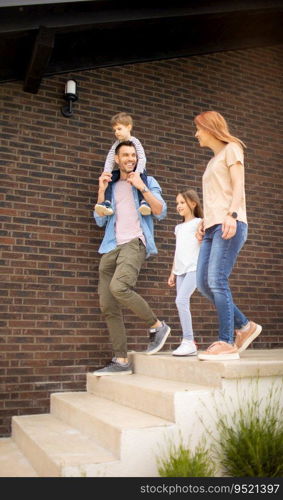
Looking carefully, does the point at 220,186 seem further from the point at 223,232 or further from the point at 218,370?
the point at 218,370

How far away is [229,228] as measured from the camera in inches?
108

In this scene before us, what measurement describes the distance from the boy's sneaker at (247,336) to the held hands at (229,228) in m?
0.63

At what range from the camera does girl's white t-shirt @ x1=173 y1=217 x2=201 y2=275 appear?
3836mm

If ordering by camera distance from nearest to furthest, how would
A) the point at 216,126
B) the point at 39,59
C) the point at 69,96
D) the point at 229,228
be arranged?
the point at 229,228
the point at 216,126
the point at 39,59
the point at 69,96

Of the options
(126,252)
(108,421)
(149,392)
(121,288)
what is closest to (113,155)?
(126,252)

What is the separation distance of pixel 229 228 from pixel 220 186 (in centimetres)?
37

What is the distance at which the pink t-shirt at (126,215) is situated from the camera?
12.3 feet

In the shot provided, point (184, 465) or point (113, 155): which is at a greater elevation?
point (113, 155)

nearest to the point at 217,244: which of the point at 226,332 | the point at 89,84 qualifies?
the point at 226,332

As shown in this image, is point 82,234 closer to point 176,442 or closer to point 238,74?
point 176,442

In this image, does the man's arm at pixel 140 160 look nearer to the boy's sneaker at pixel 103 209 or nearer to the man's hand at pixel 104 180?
the man's hand at pixel 104 180

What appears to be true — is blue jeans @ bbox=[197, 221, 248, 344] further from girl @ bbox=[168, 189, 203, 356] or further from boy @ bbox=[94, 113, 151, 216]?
boy @ bbox=[94, 113, 151, 216]

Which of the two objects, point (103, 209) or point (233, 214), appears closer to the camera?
point (233, 214)

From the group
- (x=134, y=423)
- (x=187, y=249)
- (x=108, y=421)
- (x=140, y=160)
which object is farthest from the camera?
(x=187, y=249)
